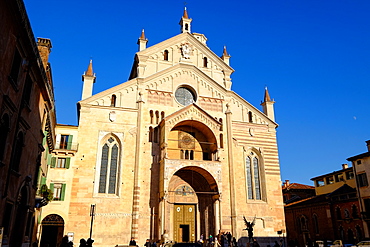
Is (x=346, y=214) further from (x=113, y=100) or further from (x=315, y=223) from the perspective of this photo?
(x=113, y=100)

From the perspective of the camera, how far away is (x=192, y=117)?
2930 centimetres

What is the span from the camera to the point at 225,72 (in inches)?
1342

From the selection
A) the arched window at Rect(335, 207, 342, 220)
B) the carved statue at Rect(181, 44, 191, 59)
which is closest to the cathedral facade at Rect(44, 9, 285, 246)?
the carved statue at Rect(181, 44, 191, 59)

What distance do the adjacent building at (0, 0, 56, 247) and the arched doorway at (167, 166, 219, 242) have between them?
12097 millimetres

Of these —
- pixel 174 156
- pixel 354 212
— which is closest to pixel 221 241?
pixel 174 156

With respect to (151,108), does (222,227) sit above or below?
below

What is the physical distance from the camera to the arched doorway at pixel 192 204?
27781 mm

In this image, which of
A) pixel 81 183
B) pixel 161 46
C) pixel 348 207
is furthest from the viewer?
pixel 348 207

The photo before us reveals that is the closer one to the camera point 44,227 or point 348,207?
point 44,227

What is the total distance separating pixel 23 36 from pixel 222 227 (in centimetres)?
2163

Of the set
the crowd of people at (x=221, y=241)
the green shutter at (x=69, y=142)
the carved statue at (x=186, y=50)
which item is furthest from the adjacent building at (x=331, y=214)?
the green shutter at (x=69, y=142)

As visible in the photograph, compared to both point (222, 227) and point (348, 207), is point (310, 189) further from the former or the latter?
point (222, 227)

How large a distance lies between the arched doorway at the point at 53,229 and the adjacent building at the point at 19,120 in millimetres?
4961

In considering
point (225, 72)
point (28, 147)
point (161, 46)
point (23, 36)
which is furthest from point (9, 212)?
point (225, 72)
